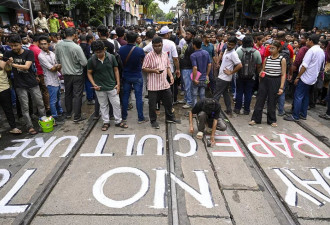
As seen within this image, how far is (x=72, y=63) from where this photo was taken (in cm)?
570

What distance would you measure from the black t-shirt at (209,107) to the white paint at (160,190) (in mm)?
1471

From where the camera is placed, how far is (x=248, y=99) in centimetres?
662

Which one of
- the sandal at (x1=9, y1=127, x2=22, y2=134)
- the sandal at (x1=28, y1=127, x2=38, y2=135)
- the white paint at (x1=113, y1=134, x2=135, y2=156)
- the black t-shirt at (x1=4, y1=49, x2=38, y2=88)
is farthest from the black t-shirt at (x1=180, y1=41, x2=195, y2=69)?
the sandal at (x1=9, y1=127, x2=22, y2=134)

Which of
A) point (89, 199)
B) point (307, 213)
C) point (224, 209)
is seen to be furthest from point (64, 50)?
point (307, 213)

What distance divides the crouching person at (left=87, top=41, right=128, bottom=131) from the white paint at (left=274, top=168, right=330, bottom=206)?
3509 millimetres

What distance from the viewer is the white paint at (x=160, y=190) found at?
10.9 feet

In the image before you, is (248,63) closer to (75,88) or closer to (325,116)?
(325,116)

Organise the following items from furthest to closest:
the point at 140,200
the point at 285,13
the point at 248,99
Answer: the point at 285,13, the point at 248,99, the point at 140,200

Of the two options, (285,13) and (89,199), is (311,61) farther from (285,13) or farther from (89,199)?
(285,13)

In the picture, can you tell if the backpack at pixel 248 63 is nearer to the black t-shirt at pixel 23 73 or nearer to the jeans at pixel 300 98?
the jeans at pixel 300 98

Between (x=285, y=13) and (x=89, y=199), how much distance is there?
3075 cm

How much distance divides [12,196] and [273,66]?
5.37 metres

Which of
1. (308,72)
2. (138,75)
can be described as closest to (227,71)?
(308,72)

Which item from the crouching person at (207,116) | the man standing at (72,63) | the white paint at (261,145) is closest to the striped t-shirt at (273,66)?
the white paint at (261,145)
